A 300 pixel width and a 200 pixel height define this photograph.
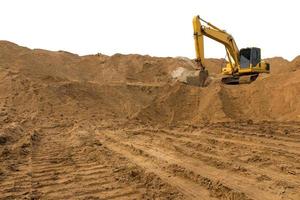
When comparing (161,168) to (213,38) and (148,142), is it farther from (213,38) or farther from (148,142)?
(213,38)

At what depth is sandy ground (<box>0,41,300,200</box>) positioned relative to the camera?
518 cm

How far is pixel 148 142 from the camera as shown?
9.45 m

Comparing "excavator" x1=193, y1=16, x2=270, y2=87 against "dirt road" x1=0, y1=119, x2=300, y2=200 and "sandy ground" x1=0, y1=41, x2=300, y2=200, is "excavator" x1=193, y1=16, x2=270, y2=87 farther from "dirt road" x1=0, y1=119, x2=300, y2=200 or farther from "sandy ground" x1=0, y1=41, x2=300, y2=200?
"dirt road" x1=0, y1=119, x2=300, y2=200

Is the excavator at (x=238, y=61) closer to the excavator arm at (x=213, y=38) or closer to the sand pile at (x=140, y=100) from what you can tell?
the excavator arm at (x=213, y=38)

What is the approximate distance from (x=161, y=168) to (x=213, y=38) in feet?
40.7

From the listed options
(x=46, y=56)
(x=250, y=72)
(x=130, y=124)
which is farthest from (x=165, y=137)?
(x=46, y=56)

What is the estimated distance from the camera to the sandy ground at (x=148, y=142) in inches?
204

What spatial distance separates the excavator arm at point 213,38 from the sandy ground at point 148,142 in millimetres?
1562

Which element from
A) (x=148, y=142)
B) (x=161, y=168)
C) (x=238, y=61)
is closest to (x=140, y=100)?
A: (x=238, y=61)

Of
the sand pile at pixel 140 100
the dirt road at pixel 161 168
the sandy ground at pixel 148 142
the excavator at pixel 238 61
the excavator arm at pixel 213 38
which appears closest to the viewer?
the dirt road at pixel 161 168

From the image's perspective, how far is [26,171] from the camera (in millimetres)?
6391

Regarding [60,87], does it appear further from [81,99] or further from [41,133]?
[41,133]

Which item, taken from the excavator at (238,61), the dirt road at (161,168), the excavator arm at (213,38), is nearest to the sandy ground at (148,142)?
the dirt road at (161,168)

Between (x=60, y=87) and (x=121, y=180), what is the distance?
53.8 feet
